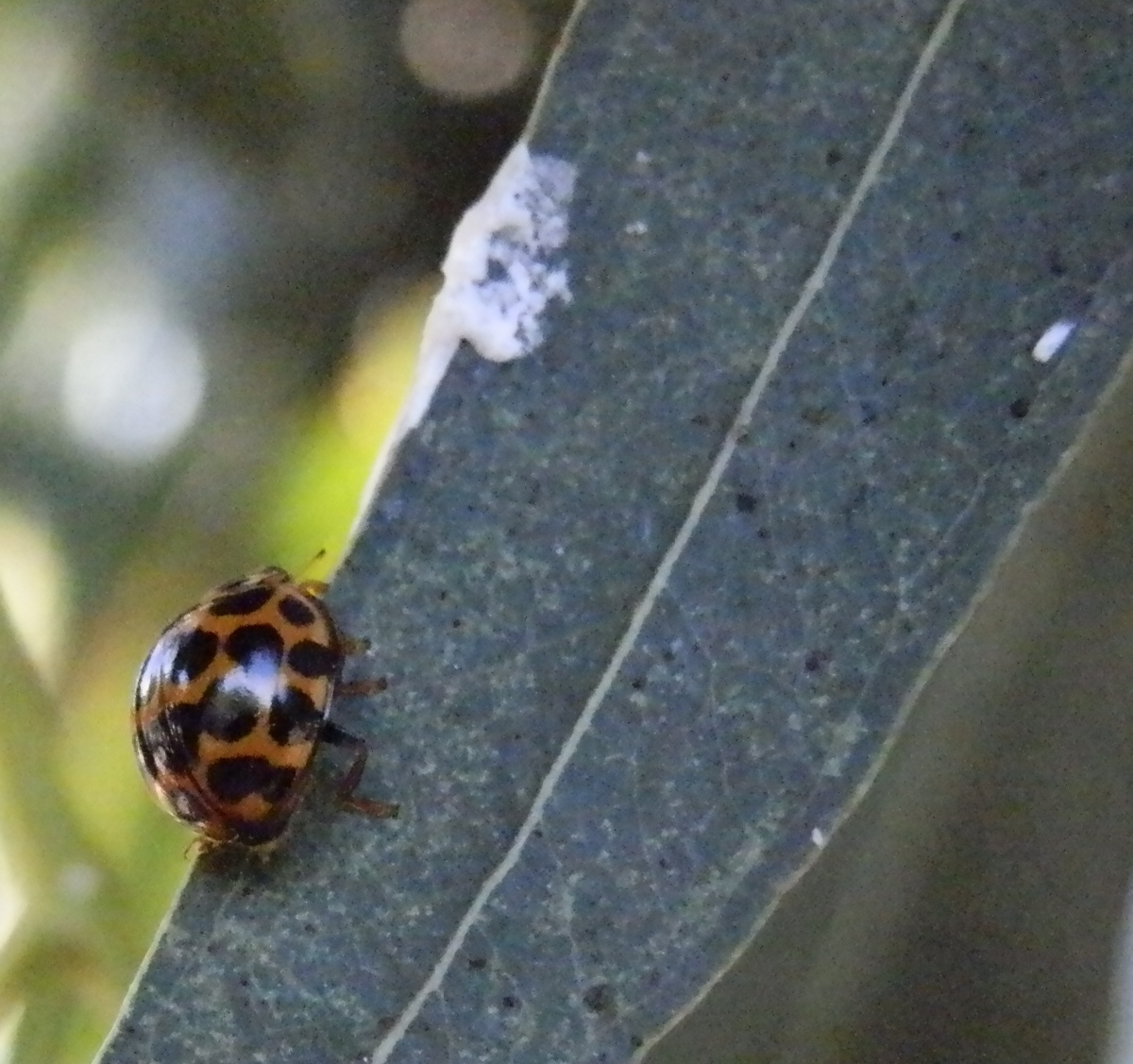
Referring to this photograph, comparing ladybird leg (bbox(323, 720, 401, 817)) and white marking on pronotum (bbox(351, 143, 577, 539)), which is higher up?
white marking on pronotum (bbox(351, 143, 577, 539))

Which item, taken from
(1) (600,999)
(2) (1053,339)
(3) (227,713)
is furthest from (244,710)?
(2) (1053,339)

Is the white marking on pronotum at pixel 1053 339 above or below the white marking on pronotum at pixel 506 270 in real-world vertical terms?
below

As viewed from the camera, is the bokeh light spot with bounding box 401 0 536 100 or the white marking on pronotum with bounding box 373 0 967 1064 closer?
the white marking on pronotum with bounding box 373 0 967 1064

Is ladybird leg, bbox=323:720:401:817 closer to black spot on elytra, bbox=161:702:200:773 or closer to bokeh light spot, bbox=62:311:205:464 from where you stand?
black spot on elytra, bbox=161:702:200:773

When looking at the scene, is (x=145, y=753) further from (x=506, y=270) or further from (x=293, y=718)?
(x=506, y=270)

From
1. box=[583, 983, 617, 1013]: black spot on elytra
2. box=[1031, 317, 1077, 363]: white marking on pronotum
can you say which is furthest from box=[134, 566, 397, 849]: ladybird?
box=[1031, 317, 1077, 363]: white marking on pronotum

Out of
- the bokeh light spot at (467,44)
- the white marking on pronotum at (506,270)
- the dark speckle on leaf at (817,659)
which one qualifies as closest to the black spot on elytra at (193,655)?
the white marking on pronotum at (506,270)

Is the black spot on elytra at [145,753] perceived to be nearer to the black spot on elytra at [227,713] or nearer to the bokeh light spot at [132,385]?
the black spot on elytra at [227,713]
